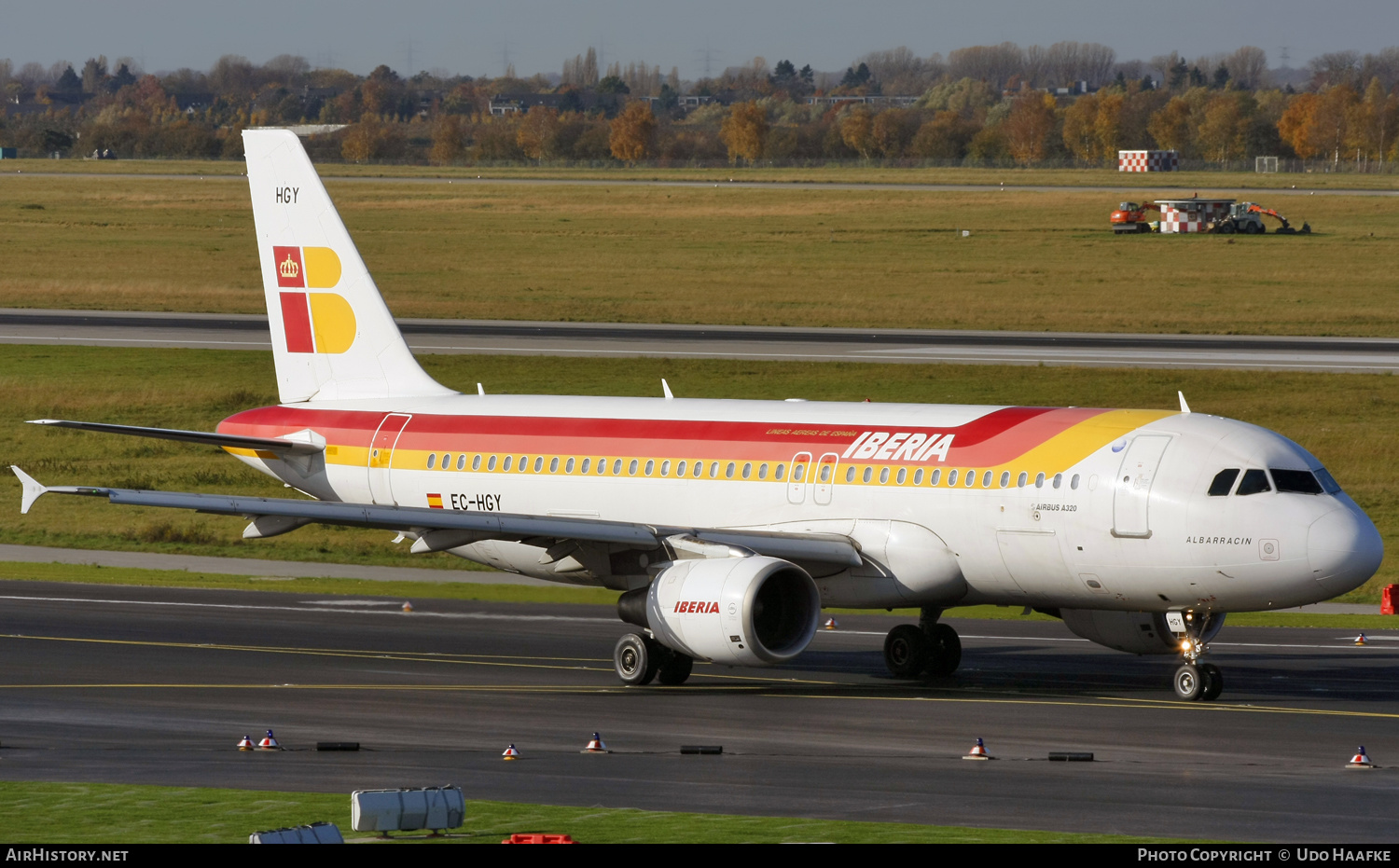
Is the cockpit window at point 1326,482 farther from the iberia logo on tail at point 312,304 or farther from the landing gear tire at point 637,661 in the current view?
the iberia logo on tail at point 312,304

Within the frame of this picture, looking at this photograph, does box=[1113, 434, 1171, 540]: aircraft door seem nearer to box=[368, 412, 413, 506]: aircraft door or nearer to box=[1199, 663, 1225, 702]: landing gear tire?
box=[1199, 663, 1225, 702]: landing gear tire

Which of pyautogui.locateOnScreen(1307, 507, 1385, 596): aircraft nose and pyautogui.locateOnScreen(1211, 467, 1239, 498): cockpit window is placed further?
pyautogui.locateOnScreen(1211, 467, 1239, 498): cockpit window

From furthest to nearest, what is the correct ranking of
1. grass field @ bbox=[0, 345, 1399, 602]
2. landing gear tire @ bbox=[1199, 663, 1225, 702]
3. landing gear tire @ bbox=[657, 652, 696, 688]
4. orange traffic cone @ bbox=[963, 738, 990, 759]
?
grass field @ bbox=[0, 345, 1399, 602] → landing gear tire @ bbox=[657, 652, 696, 688] → landing gear tire @ bbox=[1199, 663, 1225, 702] → orange traffic cone @ bbox=[963, 738, 990, 759]

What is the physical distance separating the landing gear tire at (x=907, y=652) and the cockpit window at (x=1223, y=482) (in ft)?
21.3

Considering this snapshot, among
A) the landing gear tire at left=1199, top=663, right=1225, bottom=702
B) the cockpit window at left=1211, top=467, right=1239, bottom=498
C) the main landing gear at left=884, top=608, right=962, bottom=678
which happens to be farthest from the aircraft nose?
the main landing gear at left=884, top=608, right=962, bottom=678

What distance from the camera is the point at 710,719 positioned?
2842 centimetres

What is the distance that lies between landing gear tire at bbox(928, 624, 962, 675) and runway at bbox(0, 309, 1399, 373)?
41566mm

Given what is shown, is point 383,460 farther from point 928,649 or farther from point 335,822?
point 335,822

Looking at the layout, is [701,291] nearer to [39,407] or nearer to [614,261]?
[614,261]

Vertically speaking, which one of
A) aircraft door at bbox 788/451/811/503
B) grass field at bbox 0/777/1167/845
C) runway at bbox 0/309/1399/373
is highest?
aircraft door at bbox 788/451/811/503

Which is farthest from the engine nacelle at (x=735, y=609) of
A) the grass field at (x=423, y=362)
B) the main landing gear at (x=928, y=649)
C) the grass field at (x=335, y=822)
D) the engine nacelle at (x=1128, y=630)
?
the grass field at (x=423, y=362)

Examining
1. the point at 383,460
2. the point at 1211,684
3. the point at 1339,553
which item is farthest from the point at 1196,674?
the point at 383,460

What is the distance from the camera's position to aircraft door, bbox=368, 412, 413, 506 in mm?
36938

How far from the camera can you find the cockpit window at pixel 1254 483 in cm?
2861
